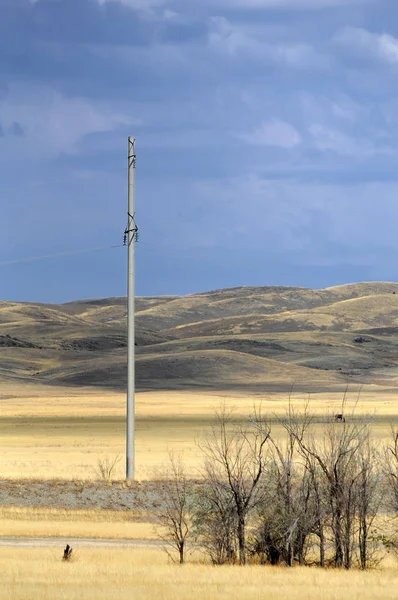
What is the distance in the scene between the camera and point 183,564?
84.1ft

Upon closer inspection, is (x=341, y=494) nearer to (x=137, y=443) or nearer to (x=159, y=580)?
(x=159, y=580)

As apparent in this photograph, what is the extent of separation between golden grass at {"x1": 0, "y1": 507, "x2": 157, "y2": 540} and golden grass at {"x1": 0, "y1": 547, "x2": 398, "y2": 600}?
3.96 meters

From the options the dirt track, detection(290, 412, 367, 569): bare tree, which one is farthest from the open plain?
detection(290, 412, 367, 569): bare tree

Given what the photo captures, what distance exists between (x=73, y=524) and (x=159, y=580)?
394 inches

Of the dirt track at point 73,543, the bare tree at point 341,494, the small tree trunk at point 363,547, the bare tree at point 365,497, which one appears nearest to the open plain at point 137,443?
the dirt track at point 73,543

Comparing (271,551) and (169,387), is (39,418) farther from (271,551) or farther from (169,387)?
(271,551)


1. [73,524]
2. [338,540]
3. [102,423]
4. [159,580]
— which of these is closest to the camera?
[159,580]

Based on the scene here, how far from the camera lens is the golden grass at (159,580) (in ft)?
68.9

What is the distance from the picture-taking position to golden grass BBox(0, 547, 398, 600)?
827 inches

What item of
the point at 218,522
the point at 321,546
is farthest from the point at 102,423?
the point at 321,546

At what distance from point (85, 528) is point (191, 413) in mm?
63206

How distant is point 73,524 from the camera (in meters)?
32.3

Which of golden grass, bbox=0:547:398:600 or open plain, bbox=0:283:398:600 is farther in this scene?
open plain, bbox=0:283:398:600

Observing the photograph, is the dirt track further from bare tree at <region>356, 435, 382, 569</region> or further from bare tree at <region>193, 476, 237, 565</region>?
bare tree at <region>356, 435, 382, 569</region>
